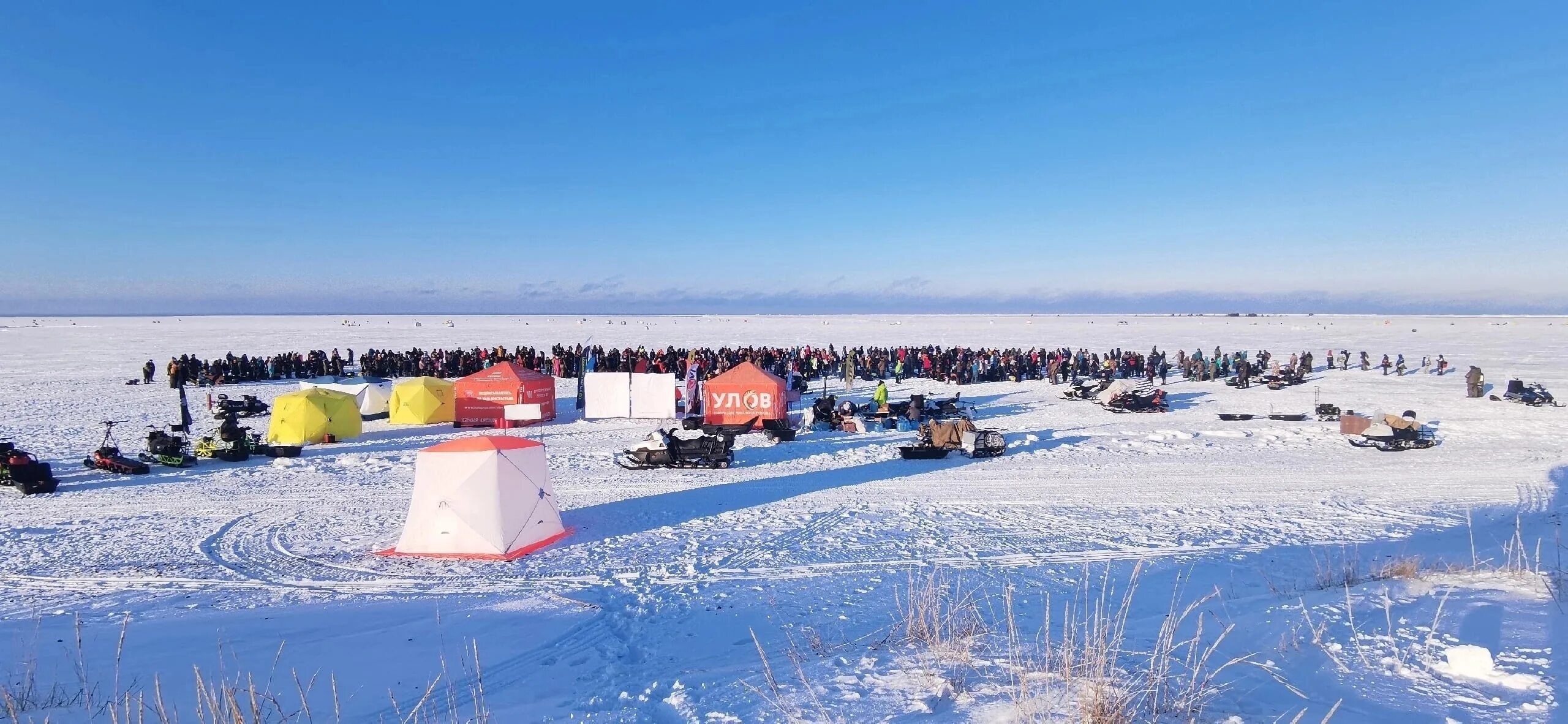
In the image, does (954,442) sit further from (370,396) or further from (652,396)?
(370,396)

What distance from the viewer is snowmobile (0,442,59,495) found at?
518 inches

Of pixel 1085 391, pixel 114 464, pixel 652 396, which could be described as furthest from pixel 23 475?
pixel 1085 391

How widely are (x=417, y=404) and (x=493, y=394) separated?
2.04 metres

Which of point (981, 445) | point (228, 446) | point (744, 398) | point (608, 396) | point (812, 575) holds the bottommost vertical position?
point (812, 575)

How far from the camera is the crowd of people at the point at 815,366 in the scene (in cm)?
3066

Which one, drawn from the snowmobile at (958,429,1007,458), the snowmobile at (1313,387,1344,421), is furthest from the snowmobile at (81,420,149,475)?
the snowmobile at (1313,387,1344,421)

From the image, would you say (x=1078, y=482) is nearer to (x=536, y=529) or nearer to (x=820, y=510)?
(x=820, y=510)

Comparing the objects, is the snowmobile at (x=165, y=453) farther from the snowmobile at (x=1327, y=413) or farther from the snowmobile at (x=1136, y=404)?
the snowmobile at (x=1327, y=413)

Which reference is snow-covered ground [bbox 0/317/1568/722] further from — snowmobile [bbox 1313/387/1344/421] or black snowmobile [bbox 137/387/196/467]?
snowmobile [bbox 1313/387/1344/421]

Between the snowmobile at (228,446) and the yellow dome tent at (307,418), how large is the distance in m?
1.08

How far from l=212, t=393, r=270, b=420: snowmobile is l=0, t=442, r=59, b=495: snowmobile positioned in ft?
27.7

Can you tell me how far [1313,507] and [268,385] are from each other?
32853mm

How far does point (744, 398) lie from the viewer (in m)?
20.3

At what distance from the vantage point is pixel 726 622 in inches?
285
